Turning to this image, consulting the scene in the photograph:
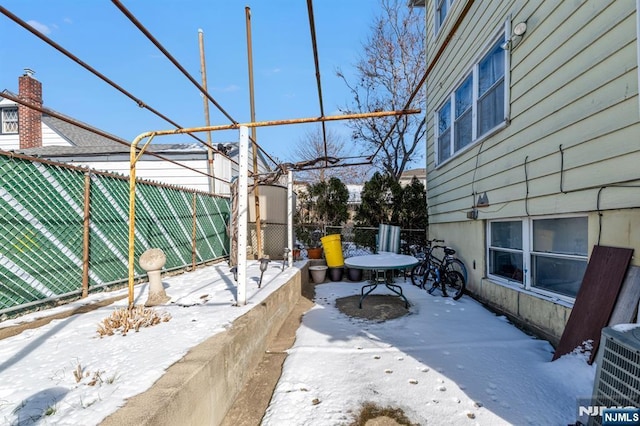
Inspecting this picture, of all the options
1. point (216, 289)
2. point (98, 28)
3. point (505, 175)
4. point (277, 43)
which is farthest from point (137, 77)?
point (505, 175)

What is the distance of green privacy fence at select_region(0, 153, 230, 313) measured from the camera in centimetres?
297

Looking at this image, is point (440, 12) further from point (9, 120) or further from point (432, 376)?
point (9, 120)

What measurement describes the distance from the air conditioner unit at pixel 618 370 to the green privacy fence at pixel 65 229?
4569 millimetres

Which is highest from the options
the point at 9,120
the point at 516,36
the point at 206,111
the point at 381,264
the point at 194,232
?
the point at 9,120

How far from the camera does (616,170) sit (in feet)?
8.00

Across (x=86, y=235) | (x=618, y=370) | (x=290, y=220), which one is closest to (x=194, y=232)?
(x=290, y=220)

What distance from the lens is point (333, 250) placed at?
283 inches

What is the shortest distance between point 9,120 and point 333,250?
14208 millimetres

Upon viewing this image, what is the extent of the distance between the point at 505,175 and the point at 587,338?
7.22 ft

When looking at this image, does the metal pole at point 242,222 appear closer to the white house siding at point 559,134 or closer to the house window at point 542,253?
the white house siding at point 559,134

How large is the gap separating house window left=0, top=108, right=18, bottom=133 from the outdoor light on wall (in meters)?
16.5

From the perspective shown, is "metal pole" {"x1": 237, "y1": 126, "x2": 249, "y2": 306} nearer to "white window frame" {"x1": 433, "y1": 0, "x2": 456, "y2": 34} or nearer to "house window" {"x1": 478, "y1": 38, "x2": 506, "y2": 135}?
"house window" {"x1": 478, "y1": 38, "x2": 506, "y2": 135}

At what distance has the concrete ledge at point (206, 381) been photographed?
4.83 ft

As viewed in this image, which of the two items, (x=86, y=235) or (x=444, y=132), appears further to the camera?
(x=444, y=132)
